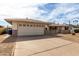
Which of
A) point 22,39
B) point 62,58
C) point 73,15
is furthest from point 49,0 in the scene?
point 22,39

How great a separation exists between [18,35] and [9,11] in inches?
112

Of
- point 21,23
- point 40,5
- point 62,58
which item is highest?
point 40,5

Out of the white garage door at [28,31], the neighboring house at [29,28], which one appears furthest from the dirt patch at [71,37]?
the white garage door at [28,31]

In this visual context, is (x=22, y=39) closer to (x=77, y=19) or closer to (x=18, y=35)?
(x=18, y=35)

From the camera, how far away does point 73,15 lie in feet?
21.2

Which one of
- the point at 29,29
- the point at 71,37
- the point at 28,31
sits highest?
the point at 29,29

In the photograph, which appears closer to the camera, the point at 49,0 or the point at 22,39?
the point at 49,0

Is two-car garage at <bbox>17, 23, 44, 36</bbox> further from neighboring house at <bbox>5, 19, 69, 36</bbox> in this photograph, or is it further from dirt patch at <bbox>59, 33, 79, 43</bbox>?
dirt patch at <bbox>59, 33, 79, 43</bbox>

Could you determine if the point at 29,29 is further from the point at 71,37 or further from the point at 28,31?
the point at 71,37

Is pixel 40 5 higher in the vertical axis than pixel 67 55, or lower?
higher

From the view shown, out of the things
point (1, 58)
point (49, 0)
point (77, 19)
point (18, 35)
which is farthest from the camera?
point (18, 35)

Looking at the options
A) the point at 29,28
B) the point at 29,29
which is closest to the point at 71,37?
the point at 29,29

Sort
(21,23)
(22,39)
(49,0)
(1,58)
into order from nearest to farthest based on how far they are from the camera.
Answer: (1,58) < (49,0) < (22,39) < (21,23)

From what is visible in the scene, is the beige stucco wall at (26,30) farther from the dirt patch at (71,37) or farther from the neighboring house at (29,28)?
the dirt patch at (71,37)
